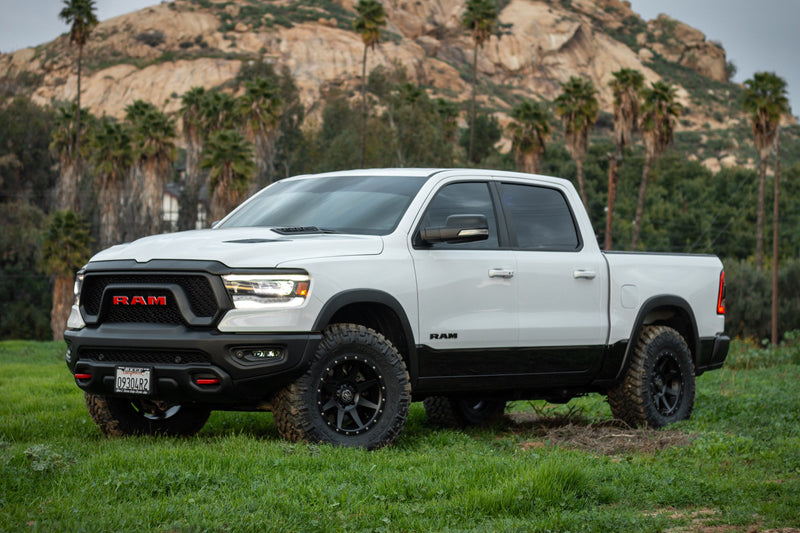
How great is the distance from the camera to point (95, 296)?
6.85 m

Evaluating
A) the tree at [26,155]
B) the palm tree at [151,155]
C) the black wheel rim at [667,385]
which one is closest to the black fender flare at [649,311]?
the black wheel rim at [667,385]

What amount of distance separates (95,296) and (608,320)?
14.1ft

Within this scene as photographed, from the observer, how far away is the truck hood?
6.41m

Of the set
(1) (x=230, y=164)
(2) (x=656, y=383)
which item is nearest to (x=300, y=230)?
(2) (x=656, y=383)

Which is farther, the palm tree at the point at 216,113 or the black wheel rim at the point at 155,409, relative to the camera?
the palm tree at the point at 216,113

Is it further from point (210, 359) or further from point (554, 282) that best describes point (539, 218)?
point (210, 359)

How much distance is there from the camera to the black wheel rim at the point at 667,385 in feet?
30.4

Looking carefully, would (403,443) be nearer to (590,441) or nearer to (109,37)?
(590,441)

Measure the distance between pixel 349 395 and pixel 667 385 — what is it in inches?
155

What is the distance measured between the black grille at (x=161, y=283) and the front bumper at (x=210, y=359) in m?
0.08

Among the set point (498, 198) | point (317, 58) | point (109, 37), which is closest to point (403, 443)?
point (498, 198)

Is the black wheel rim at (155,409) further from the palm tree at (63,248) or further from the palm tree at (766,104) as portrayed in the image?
the palm tree at (766,104)

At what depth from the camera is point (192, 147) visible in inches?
2234

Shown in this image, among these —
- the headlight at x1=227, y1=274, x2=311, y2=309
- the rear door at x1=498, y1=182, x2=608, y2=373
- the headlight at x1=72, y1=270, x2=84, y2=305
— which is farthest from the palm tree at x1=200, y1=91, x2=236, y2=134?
the headlight at x1=227, y1=274, x2=311, y2=309
